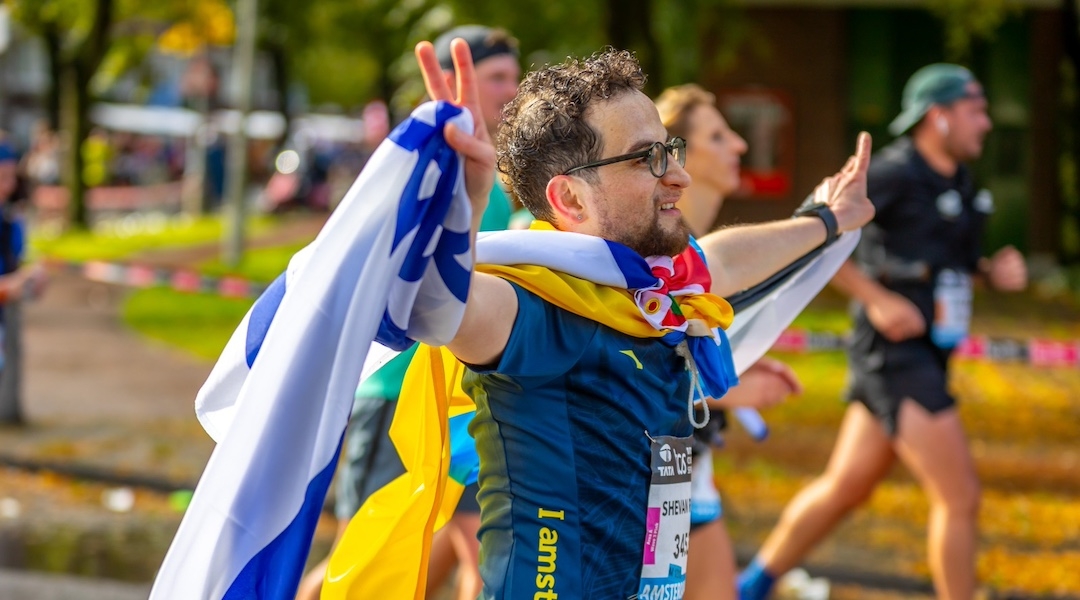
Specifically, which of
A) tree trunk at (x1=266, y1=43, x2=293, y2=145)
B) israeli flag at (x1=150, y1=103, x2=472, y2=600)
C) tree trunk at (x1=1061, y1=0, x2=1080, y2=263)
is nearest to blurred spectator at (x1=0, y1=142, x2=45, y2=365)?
israeli flag at (x1=150, y1=103, x2=472, y2=600)

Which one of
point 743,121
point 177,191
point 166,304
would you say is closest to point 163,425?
point 166,304

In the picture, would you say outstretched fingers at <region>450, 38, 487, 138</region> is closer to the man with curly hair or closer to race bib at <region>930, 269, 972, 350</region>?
the man with curly hair

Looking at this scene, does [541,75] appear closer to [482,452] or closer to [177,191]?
[482,452]

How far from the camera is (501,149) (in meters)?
3.00

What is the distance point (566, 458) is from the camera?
277 centimetres

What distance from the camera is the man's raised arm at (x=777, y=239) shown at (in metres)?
3.61

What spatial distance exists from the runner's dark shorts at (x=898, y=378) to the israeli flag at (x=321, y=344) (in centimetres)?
371

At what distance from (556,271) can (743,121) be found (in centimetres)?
1781

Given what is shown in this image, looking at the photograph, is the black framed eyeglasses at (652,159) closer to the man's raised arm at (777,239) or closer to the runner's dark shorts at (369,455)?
the man's raised arm at (777,239)

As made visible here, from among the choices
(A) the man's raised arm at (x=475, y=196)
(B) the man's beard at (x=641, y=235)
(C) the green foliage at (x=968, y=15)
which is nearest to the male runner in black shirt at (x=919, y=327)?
(B) the man's beard at (x=641, y=235)

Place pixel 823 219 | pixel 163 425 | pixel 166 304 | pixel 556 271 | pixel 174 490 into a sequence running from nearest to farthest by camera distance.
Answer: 1. pixel 556 271
2. pixel 823 219
3. pixel 174 490
4. pixel 163 425
5. pixel 166 304

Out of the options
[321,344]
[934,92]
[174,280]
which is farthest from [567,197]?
[174,280]

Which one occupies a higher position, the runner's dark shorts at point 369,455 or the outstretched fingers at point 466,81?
the outstretched fingers at point 466,81

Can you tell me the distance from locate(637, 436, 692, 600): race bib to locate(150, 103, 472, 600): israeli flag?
24.4 inches
